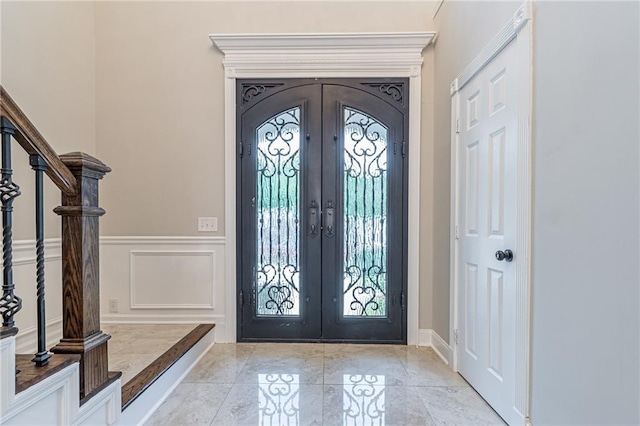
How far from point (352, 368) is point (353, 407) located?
0.47 m

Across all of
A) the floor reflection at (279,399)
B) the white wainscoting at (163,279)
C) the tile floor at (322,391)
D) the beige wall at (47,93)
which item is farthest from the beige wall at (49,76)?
the floor reflection at (279,399)

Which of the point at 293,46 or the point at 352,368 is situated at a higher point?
the point at 293,46

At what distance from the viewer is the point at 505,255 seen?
1.66 m

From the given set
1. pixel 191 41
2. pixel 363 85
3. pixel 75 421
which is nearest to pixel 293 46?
pixel 363 85

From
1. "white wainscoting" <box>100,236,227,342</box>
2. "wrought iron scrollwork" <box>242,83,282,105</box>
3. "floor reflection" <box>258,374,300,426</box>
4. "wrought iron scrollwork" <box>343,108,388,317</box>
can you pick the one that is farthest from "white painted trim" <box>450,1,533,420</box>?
"white wainscoting" <box>100,236,227,342</box>

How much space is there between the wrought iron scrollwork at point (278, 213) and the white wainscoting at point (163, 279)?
0.39m

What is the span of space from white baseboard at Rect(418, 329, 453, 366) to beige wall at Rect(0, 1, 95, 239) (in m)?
3.14

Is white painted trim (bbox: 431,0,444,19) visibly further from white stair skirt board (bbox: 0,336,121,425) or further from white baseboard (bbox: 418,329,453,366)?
white stair skirt board (bbox: 0,336,121,425)

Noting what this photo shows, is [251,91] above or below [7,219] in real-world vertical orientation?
above

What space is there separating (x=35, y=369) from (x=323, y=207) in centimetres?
203

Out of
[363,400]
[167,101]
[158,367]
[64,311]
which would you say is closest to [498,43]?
[363,400]

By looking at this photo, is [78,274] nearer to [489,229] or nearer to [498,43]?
[489,229]

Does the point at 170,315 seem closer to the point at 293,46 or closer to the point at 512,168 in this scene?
the point at 293,46

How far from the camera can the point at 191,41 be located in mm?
2844
